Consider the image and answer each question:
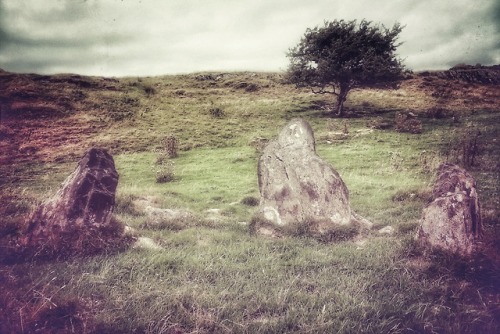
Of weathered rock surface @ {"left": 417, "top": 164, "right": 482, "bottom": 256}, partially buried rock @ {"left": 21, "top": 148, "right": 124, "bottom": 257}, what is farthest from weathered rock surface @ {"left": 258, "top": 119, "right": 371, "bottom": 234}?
partially buried rock @ {"left": 21, "top": 148, "right": 124, "bottom": 257}

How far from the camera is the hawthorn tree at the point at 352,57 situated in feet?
65.5

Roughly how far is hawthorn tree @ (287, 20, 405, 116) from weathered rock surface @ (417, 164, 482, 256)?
48.0 feet

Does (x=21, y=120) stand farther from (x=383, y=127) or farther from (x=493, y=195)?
(x=493, y=195)

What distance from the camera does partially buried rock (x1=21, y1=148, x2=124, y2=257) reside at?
5.59 meters

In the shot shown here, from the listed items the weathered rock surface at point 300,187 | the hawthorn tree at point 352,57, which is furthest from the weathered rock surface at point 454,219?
the hawthorn tree at point 352,57

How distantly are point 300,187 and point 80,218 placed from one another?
4.64 meters

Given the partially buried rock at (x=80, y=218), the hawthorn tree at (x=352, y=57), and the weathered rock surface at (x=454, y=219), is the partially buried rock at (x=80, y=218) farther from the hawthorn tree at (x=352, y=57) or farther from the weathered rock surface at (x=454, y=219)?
the hawthorn tree at (x=352, y=57)

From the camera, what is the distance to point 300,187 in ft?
24.0

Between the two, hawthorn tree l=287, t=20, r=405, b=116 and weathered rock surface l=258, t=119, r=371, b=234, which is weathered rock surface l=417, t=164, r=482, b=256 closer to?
weathered rock surface l=258, t=119, r=371, b=234

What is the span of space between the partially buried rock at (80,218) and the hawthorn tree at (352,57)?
16.2 metres

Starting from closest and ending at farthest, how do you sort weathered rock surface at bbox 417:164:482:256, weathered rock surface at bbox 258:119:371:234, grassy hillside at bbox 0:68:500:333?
1. grassy hillside at bbox 0:68:500:333
2. weathered rock surface at bbox 417:164:482:256
3. weathered rock surface at bbox 258:119:371:234

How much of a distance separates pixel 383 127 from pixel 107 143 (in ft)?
37.2

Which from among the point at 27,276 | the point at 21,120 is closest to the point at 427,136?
the point at 27,276

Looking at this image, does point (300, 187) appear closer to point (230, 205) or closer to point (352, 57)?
point (230, 205)
